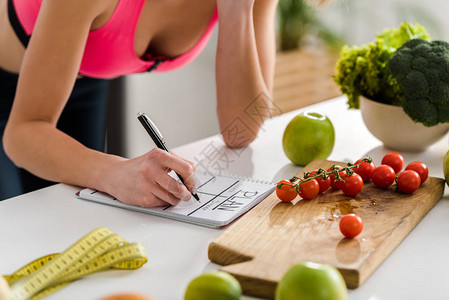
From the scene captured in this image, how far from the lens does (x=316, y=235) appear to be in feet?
2.94

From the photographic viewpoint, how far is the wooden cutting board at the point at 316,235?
2.59 feet

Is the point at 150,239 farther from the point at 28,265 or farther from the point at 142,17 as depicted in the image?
the point at 142,17

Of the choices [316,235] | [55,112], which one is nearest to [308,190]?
[316,235]

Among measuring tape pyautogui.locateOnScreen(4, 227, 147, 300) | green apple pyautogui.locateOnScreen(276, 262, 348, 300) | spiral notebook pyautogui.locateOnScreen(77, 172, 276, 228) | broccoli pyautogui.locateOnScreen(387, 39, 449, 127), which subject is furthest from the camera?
broccoli pyautogui.locateOnScreen(387, 39, 449, 127)

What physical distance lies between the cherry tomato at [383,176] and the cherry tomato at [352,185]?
59 mm

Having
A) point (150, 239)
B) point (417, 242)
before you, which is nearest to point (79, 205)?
point (150, 239)

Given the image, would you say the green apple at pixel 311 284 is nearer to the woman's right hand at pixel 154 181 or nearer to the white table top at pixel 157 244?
the white table top at pixel 157 244

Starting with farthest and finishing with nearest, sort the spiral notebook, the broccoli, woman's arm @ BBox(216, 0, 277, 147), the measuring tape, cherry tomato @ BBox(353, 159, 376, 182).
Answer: woman's arm @ BBox(216, 0, 277, 147)
the broccoli
cherry tomato @ BBox(353, 159, 376, 182)
the spiral notebook
the measuring tape

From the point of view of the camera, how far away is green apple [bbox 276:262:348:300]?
2.09 feet

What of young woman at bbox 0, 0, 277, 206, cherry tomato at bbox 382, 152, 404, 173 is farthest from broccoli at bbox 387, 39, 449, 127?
young woman at bbox 0, 0, 277, 206

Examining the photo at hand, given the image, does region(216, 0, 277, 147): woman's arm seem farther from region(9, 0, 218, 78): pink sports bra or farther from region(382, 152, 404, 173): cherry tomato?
region(382, 152, 404, 173): cherry tomato

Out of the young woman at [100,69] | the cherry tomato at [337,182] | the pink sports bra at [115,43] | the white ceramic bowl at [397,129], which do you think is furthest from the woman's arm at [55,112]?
the white ceramic bowl at [397,129]

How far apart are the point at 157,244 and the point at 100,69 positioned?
0.82 meters

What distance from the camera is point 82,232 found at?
98 cm
